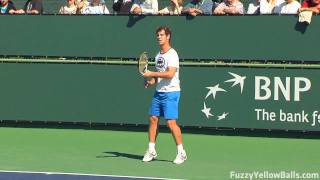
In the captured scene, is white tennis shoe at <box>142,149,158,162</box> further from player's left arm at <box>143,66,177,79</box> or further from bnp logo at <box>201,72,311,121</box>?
bnp logo at <box>201,72,311,121</box>

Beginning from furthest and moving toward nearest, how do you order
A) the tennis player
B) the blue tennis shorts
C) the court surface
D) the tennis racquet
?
the blue tennis shorts
the tennis player
the tennis racquet
the court surface

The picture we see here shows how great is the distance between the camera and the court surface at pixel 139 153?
34.5ft

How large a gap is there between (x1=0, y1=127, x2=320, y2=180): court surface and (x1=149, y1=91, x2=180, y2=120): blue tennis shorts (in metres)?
0.72

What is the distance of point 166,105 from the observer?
1122cm

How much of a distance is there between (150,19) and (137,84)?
130 cm

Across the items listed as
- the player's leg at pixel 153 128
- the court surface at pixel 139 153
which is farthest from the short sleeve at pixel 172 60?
the court surface at pixel 139 153

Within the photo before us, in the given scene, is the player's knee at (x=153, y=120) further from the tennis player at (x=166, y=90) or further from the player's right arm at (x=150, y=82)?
the player's right arm at (x=150, y=82)

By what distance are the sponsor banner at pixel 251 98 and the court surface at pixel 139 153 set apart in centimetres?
32

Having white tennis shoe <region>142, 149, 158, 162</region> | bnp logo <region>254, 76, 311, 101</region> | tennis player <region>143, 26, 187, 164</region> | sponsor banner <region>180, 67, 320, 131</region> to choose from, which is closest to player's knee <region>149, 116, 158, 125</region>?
tennis player <region>143, 26, 187, 164</region>

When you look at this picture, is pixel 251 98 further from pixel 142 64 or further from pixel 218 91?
pixel 142 64

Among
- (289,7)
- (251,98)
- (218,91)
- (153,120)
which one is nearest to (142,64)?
(153,120)

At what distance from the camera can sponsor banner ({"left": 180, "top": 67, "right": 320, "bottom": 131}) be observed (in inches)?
552

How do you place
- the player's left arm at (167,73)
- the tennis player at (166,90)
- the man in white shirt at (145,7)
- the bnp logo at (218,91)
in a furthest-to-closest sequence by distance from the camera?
the man in white shirt at (145,7) → the bnp logo at (218,91) → the tennis player at (166,90) → the player's left arm at (167,73)

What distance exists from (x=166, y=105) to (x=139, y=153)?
56.4 inches
